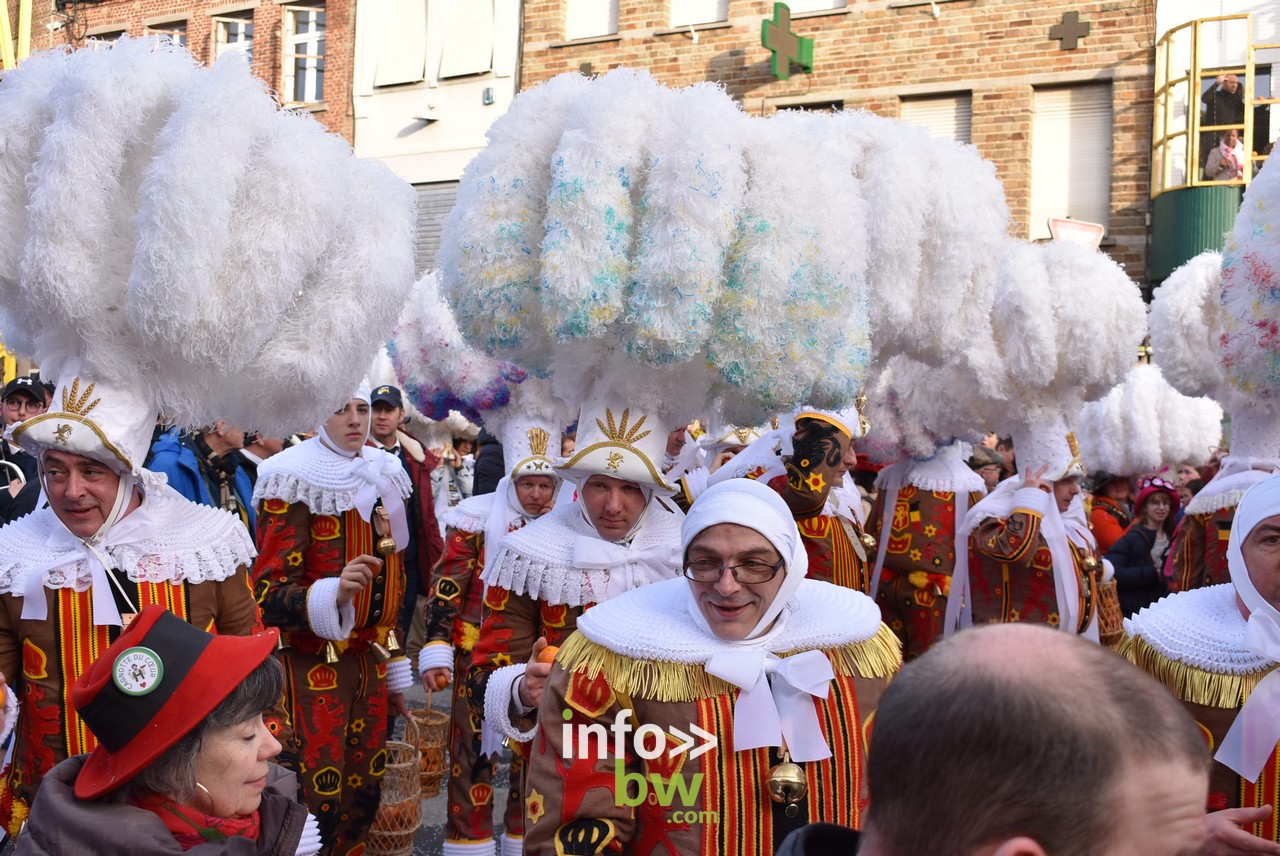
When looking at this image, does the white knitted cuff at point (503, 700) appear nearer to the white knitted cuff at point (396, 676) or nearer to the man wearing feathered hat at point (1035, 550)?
the white knitted cuff at point (396, 676)

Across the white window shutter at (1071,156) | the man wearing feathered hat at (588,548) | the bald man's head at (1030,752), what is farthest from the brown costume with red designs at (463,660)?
the white window shutter at (1071,156)

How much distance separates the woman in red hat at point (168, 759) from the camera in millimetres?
2066

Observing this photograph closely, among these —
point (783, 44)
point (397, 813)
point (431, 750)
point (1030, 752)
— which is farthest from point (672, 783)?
point (783, 44)

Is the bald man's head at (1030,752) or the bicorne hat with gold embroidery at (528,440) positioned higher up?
the bicorne hat with gold embroidery at (528,440)

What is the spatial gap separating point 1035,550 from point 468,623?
7.79ft

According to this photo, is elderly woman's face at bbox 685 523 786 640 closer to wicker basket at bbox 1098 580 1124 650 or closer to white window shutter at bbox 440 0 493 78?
wicker basket at bbox 1098 580 1124 650

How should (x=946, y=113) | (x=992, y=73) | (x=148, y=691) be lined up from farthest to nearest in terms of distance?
1. (x=946, y=113)
2. (x=992, y=73)
3. (x=148, y=691)

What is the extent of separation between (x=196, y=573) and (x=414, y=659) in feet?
19.4

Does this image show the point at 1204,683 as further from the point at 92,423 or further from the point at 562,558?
the point at 92,423

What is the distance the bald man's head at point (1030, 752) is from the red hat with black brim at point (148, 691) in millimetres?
1377

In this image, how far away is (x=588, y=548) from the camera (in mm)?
3477

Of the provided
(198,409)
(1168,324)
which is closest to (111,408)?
(198,409)

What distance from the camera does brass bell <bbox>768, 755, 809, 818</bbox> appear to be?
245 cm

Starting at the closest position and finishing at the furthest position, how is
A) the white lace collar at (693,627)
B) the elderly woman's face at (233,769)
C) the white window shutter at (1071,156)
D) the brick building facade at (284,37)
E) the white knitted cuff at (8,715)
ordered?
the elderly woman's face at (233,769) → the white lace collar at (693,627) → the white knitted cuff at (8,715) → the white window shutter at (1071,156) → the brick building facade at (284,37)
